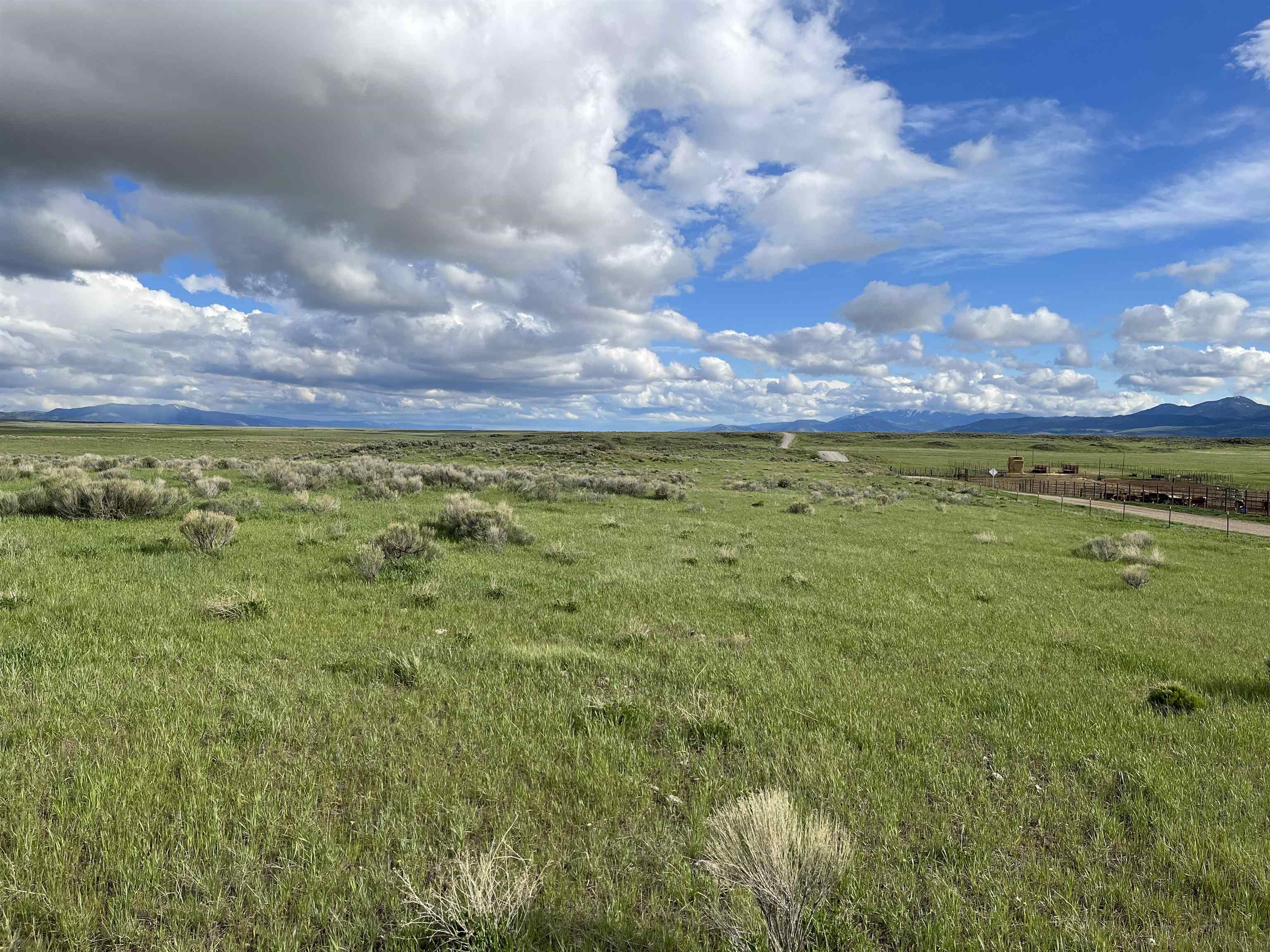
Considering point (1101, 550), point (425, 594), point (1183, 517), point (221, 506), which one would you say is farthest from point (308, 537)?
point (1183, 517)

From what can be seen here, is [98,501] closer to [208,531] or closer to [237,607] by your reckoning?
[208,531]

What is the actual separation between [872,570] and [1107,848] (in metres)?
10.8

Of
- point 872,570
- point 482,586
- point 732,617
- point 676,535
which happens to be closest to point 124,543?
point 482,586

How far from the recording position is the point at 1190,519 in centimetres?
3819

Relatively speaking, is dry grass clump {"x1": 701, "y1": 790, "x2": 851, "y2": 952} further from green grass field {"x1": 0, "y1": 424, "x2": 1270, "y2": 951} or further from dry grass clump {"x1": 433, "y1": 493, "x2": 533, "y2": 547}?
dry grass clump {"x1": 433, "y1": 493, "x2": 533, "y2": 547}

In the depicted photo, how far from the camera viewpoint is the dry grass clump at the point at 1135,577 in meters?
14.6

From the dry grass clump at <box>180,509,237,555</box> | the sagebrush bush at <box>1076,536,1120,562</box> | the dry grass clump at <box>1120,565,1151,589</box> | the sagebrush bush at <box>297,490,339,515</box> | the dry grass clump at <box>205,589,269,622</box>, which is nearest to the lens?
the dry grass clump at <box>205,589,269,622</box>

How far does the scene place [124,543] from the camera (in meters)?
11.4

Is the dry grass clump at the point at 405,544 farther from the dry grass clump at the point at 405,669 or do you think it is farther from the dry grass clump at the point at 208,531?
the dry grass clump at the point at 405,669

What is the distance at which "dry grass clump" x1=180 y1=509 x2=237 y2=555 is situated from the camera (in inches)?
459

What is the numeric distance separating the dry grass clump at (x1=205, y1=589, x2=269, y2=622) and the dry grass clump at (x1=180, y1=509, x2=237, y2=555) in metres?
4.04

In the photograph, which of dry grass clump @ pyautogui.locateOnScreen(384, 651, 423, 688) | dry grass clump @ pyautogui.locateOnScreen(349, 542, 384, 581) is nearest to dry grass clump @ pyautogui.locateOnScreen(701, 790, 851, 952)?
dry grass clump @ pyautogui.locateOnScreen(384, 651, 423, 688)

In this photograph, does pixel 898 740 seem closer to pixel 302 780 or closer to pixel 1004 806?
pixel 1004 806

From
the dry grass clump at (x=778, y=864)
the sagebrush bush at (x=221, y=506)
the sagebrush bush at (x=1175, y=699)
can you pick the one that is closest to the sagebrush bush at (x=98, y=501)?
the sagebrush bush at (x=221, y=506)
